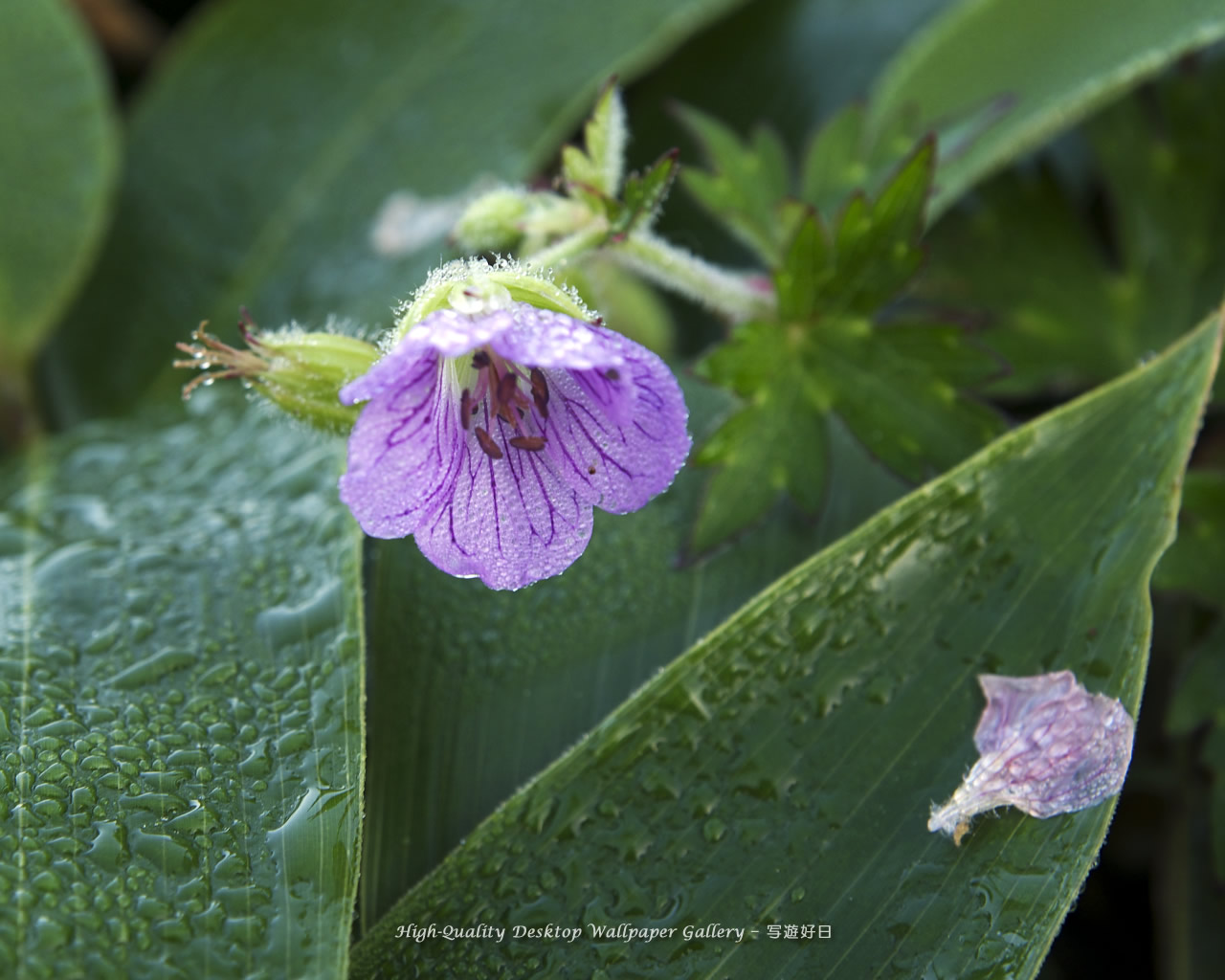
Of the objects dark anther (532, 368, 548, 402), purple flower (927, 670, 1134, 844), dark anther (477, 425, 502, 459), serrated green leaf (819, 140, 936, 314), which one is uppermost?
serrated green leaf (819, 140, 936, 314)

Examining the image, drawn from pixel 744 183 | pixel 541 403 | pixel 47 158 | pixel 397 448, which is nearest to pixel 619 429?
pixel 541 403

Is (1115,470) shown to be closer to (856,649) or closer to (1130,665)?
(1130,665)

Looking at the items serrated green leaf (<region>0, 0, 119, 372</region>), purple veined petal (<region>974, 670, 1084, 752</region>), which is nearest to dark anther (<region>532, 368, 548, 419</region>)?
purple veined petal (<region>974, 670, 1084, 752</region>)

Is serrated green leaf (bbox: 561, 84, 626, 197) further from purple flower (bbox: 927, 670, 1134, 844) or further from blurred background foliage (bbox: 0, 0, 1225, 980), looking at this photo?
purple flower (bbox: 927, 670, 1134, 844)

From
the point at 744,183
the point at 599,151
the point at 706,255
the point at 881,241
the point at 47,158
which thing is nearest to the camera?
the point at 599,151

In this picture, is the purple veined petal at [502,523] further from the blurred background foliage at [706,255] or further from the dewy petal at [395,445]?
the blurred background foliage at [706,255]

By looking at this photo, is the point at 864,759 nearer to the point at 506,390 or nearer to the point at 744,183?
the point at 506,390

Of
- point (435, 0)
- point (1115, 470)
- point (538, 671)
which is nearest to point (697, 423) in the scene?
point (538, 671)
